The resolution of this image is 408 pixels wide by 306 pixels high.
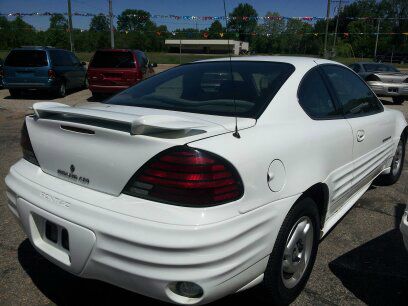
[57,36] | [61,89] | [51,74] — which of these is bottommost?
[61,89]

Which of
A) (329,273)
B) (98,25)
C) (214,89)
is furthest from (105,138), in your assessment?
(98,25)

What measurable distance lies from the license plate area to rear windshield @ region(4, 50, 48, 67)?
11781mm

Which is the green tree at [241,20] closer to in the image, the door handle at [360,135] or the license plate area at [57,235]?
the door handle at [360,135]

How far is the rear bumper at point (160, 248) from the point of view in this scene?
5.88ft

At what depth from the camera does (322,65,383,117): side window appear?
320cm

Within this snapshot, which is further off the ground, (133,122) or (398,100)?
(133,122)

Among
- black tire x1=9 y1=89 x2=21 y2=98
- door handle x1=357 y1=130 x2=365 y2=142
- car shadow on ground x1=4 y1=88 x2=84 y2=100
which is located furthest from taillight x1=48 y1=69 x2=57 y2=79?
door handle x1=357 y1=130 x2=365 y2=142

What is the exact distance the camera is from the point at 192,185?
1.85 metres

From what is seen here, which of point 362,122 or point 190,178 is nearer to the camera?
point 190,178

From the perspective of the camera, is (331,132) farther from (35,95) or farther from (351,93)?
(35,95)

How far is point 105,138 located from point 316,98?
5.09ft

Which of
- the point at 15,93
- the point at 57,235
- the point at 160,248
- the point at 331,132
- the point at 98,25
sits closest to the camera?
the point at 160,248

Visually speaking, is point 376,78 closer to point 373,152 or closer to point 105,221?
point 373,152

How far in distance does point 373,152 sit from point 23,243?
3.00 meters
